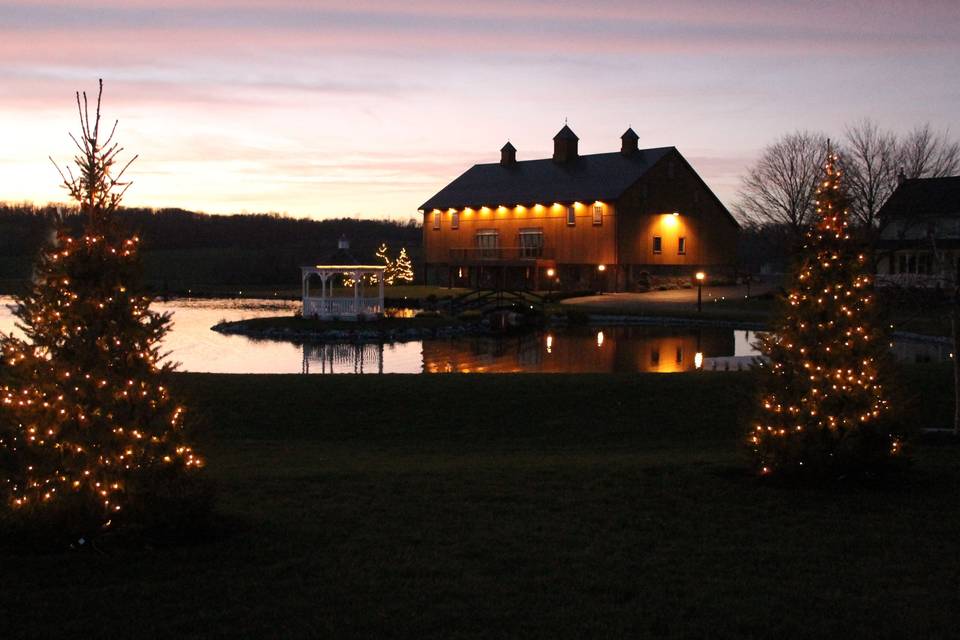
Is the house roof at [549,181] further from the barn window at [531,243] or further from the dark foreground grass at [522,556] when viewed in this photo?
the dark foreground grass at [522,556]

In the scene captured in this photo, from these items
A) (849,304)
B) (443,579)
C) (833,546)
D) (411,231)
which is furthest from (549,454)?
(411,231)

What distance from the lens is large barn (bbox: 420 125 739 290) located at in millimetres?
55406

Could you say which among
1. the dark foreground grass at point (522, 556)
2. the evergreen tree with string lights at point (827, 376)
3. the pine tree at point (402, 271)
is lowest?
the dark foreground grass at point (522, 556)

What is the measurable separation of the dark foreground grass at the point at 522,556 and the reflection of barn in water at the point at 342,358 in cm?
1248

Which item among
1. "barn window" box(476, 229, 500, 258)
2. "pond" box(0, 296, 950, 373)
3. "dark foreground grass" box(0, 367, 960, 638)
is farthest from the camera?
"barn window" box(476, 229, 500, 258)

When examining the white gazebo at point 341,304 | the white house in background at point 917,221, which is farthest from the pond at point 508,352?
the white house in background at point 917,221

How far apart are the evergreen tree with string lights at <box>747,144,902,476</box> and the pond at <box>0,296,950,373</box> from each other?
37.8 feet

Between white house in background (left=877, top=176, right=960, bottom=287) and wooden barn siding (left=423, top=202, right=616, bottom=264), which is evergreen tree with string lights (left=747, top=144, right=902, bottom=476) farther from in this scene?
wooden barn siding (left=423, top=202, right=616, bottom=264)

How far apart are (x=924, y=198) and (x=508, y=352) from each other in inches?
899

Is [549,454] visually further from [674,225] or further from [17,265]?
[17,265]

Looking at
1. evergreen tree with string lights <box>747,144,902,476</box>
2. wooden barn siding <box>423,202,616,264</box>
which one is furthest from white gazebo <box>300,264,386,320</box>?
evergreen tree with string lights <box>747,144,902,476</box>

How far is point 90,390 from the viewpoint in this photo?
669 centimetres

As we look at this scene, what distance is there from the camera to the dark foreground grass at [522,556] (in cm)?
546

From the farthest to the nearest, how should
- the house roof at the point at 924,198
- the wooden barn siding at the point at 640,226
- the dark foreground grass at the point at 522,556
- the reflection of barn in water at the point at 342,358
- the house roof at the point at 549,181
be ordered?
the house roof at the point at 549,181
the wooden barn siding at the point at 640,226
the house roof at the point at 924,198
the reflection of barn in water at the point at 342,358
the dark foreground grass at the point at 522,556
